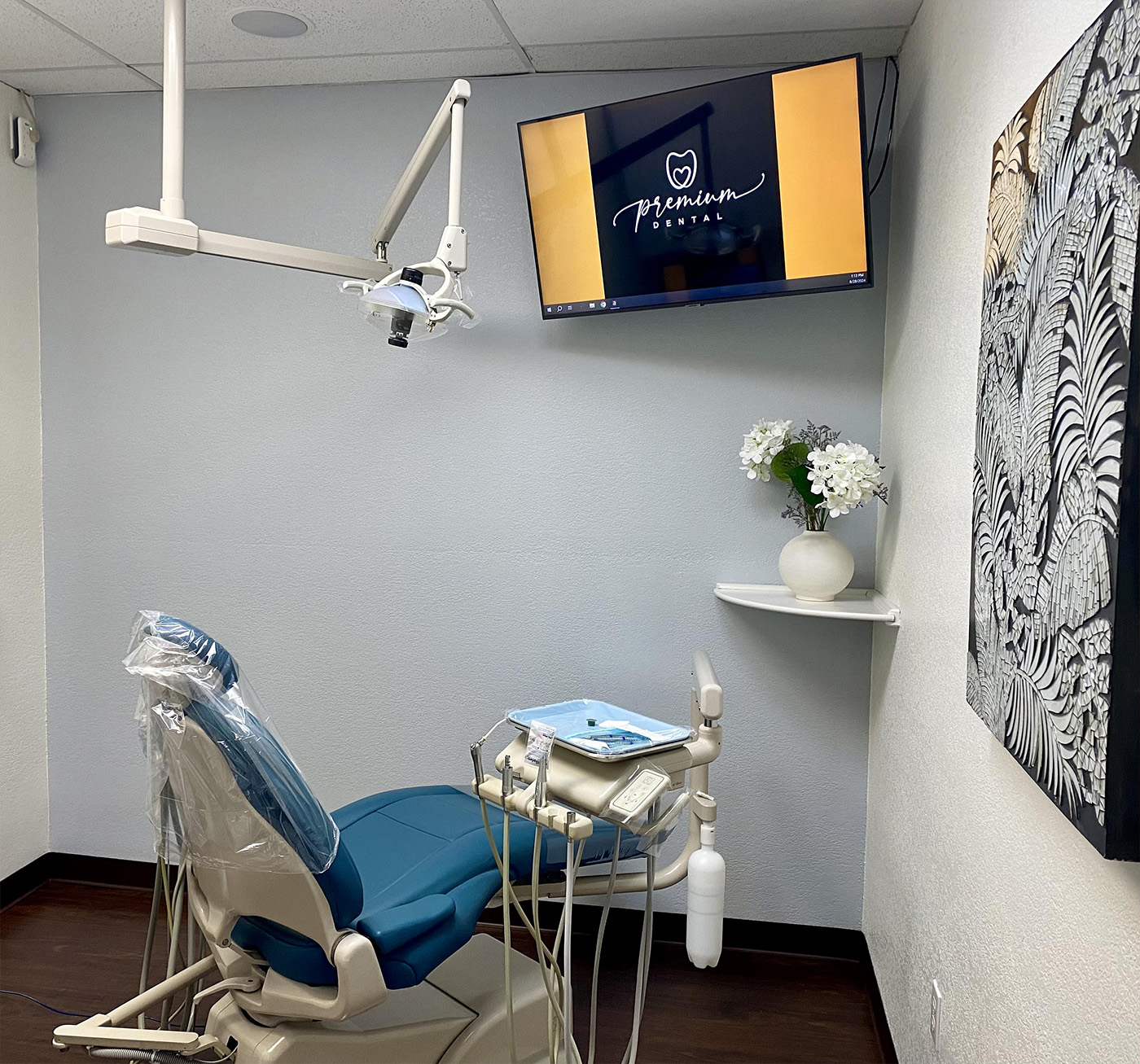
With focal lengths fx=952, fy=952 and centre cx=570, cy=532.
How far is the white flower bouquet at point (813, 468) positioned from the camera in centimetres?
211

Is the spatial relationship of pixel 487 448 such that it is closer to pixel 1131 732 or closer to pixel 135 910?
pixel 135 910

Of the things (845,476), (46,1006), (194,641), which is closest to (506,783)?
(194,641)

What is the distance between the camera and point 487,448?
2.59 m

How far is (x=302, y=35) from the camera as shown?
7.46 feet

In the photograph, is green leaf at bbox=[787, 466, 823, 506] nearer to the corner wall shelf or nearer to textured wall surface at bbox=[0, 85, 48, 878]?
the corner wall shelf

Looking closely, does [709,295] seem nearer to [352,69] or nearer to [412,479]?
[412,479]

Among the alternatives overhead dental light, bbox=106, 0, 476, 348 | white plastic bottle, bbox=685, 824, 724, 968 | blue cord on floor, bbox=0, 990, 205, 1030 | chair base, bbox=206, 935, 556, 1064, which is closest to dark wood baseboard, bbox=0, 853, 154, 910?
blue cord on floor, bbox=0, 990, 205, 1030

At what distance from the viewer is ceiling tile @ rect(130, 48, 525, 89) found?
7.85ft

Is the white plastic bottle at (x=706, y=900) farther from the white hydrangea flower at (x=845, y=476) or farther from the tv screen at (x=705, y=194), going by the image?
the tv screen at (x=705, y=194)

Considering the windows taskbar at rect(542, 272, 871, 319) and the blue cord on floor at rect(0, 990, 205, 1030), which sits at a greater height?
the windows taskbar at rect(542, 272, 871, 319)

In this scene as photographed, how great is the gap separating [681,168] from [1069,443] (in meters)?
1.44

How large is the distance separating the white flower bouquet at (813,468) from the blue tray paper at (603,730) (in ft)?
2.60

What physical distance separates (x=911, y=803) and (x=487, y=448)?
1.37m

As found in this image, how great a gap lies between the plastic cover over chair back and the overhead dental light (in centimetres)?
67
